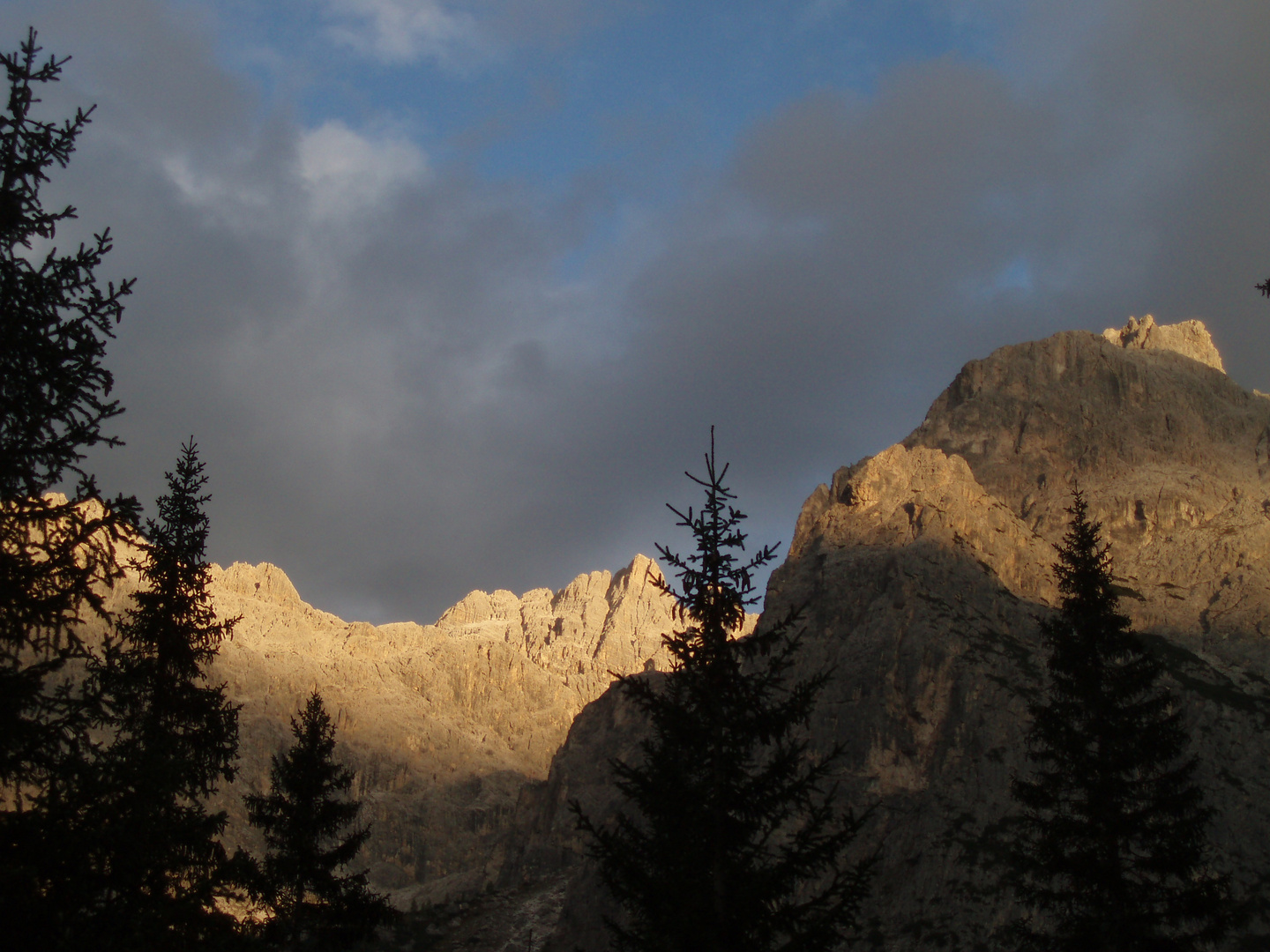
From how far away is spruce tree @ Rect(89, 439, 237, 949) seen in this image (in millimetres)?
10433

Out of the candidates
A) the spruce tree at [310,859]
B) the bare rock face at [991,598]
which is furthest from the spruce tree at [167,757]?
the bare rock face at [991,598]

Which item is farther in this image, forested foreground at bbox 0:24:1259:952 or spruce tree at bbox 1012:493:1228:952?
spruce tree at bbox 1012:493:1228:952

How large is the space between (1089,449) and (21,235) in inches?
6786

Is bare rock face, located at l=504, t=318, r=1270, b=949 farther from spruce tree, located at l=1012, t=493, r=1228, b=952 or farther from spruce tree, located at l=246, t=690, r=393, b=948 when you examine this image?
spruce tree, located at l=1012, t=493, r=1228, b=952

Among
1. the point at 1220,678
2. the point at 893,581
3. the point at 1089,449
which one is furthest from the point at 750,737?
the point at 1089,449

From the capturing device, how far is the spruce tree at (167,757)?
34.2 ft

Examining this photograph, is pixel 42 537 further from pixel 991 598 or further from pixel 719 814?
pixel 991 598

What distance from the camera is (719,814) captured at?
15336 mm

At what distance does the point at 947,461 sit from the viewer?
148 m

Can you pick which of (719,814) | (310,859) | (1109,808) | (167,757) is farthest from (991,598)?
(167,757)

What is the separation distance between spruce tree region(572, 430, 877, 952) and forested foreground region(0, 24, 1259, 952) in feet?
0.14

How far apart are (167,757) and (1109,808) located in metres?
19.4

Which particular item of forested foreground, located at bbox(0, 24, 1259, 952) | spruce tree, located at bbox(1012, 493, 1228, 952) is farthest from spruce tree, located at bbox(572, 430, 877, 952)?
spruce tree, located at bbox(1012, 493, 1228, 952)

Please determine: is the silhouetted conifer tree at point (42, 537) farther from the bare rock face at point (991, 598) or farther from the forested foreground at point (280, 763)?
the bare rock face at point (991, 598)
